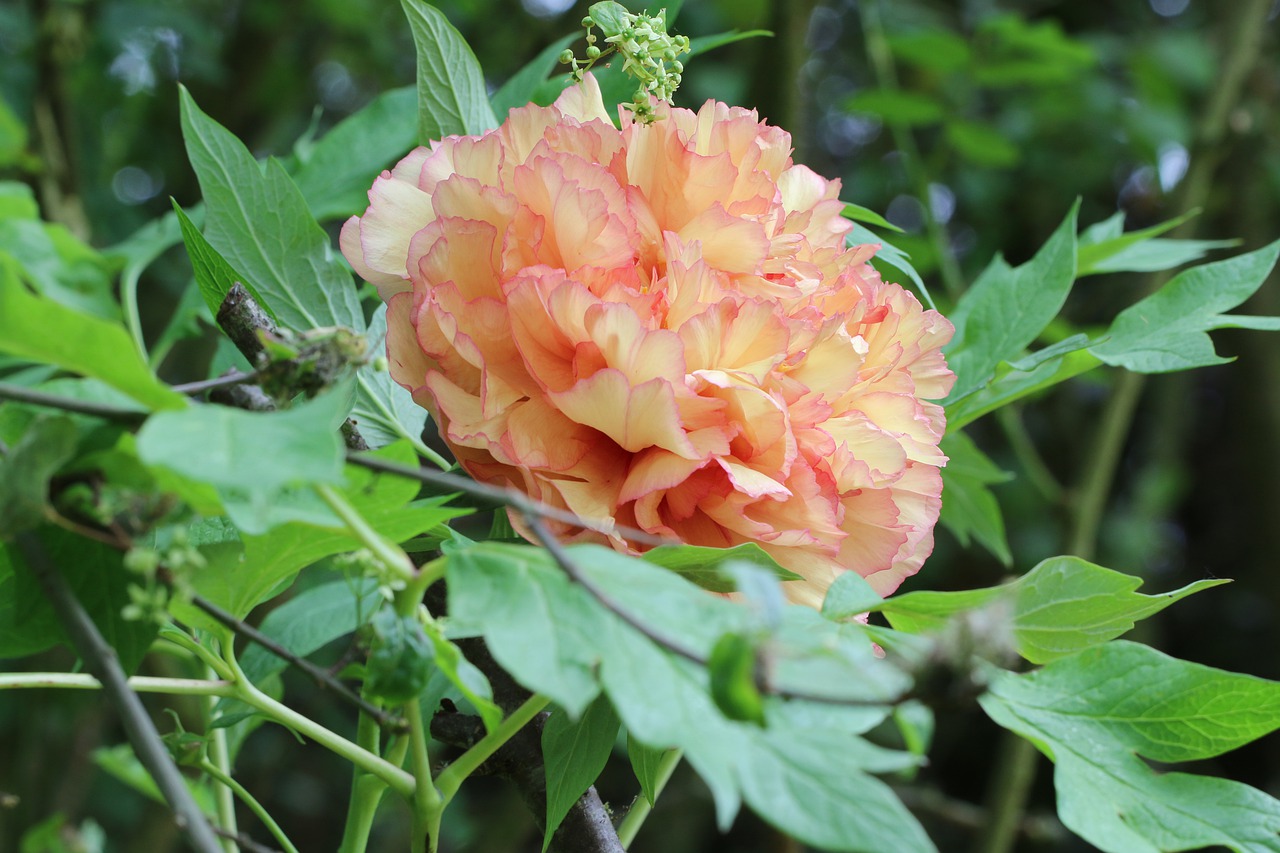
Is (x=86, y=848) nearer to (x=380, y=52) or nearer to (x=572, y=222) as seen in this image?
(x=572, y=222)

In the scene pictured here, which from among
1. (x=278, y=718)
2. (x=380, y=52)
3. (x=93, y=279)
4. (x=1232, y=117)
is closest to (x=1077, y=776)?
(x=278, y=718)

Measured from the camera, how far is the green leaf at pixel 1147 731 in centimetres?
30

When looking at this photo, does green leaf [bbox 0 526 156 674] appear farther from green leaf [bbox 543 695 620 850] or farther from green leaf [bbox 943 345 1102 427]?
green leaf [bbox 943 345 1102 427]

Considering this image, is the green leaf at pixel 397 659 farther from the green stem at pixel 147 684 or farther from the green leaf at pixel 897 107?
the green leaf at pixel 897 107

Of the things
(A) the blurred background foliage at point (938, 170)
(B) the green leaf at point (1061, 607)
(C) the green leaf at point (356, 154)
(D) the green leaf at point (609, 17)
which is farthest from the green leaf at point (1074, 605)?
(A) the blurred background foliage at point (938, 170)

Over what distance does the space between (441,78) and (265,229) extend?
0.29 feet

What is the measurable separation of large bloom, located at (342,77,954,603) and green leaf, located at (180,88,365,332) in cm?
3

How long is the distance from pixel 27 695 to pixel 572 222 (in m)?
1.22

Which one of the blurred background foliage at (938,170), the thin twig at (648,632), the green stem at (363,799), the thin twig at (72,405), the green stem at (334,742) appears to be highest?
the thin twig at (72,405)

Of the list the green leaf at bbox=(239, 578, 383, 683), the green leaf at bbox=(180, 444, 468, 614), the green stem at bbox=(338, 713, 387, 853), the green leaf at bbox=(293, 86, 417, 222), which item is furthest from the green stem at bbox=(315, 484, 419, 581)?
the green leaf at bbox=(293, 86, 417, 222)

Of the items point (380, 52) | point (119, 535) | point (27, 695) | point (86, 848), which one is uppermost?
point (119, 535)

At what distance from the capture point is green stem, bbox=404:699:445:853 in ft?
0.97

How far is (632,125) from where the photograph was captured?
379mm

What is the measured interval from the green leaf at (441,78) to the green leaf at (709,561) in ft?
0.66
